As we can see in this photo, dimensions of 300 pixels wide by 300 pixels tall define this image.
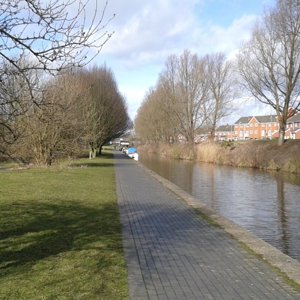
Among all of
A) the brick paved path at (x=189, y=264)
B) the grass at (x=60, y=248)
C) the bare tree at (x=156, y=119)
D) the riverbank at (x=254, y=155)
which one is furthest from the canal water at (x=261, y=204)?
the bare tree at (x=156, y=119)

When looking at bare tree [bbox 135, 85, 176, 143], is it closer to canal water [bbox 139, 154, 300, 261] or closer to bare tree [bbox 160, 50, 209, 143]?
bare tree [bbox 160, 50, 209, 143]

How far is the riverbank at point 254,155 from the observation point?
36500 mm

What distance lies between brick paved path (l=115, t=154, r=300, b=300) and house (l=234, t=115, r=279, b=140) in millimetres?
115867

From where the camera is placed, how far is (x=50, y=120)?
723cm

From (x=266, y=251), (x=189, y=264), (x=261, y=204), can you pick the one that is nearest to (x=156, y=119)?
(x=261, y=204)

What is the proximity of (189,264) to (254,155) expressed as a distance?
35.4 m

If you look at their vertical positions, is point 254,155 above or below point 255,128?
below

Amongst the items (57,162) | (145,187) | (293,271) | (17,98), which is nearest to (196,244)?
(293,271)

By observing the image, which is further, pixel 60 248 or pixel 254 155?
pixel 254 155

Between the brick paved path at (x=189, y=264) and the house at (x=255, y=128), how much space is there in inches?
4562

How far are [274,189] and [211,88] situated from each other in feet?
146

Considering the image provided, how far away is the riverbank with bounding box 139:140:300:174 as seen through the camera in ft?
120

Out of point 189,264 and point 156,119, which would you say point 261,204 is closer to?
point 189,264

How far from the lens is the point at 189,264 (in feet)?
22.7
